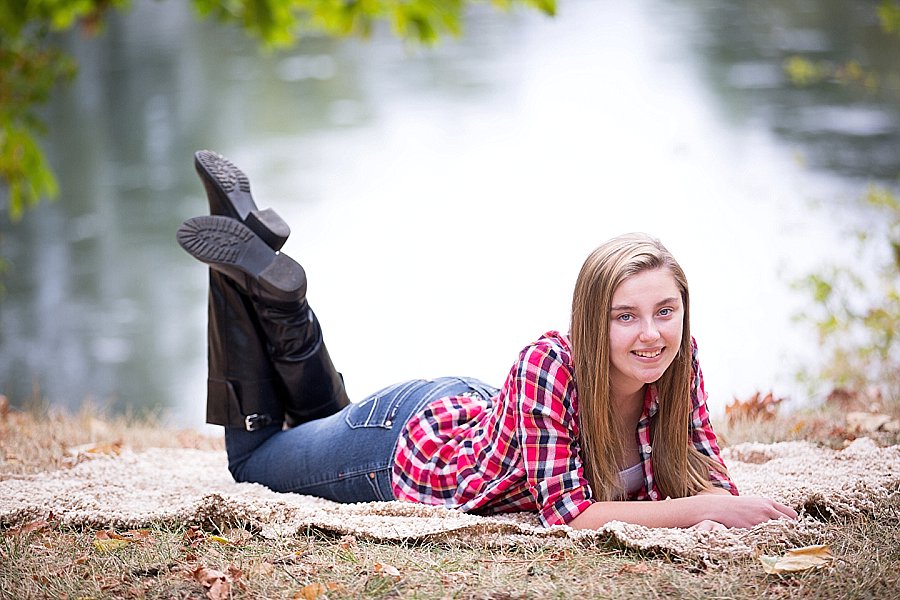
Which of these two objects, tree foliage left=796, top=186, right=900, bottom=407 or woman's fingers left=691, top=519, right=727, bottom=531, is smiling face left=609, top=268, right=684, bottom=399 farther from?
tree foliage left=796, top=186, right=900, bottom=407

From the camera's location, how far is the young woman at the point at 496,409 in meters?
2.66

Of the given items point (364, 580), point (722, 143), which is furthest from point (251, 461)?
point (722, 143)

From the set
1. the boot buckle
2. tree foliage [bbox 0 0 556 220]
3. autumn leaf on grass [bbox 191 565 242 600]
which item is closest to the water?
tree foliage [bbox 0 0 556 220]

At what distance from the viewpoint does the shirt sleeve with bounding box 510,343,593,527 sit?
268 cm

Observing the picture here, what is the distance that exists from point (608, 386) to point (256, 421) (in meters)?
1.31

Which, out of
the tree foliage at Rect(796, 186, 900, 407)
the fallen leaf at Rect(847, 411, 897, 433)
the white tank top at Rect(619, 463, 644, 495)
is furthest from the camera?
the tree foliage at Rect(796, 186, 900, 407)

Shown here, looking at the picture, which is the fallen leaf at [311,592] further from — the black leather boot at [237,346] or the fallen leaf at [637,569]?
the black leather boot at [237,346]

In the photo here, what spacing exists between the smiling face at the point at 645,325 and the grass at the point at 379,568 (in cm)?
45

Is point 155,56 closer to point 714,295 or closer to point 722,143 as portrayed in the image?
point 722,143

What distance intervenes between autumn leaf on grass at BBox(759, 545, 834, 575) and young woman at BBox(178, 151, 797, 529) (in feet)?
0.53

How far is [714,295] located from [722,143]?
13.7 ft

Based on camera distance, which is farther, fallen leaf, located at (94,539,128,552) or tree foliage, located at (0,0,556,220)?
tree foliage, located at (0,0,556,220)

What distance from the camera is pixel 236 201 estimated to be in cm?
349

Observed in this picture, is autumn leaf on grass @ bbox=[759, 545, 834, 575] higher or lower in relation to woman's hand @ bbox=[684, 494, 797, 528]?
lower
